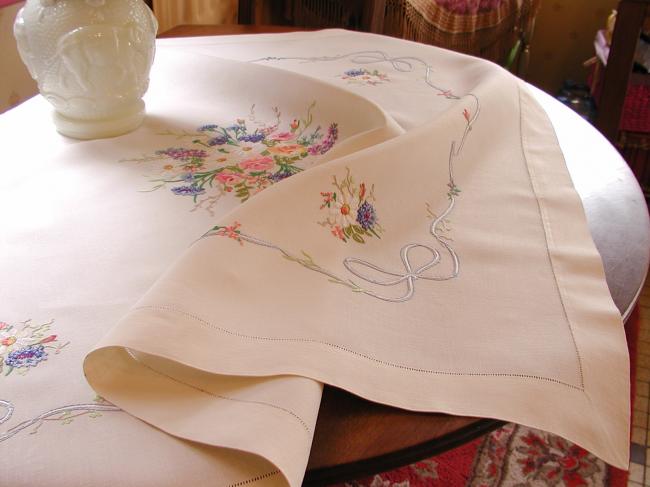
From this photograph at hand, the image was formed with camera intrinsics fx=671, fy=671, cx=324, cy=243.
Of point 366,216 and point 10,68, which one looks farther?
point 10,68

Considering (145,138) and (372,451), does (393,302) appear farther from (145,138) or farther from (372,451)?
(145,138)

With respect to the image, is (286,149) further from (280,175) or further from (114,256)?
(114,256)

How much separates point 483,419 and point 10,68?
58.0 inches

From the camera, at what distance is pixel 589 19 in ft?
8.54

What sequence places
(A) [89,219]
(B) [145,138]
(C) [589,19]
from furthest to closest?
(C) [589,19] → (B) [145,138] → (A) [89,219]

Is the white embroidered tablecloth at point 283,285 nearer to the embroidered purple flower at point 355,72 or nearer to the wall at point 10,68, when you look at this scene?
the embroidered purple flower at point 355,72

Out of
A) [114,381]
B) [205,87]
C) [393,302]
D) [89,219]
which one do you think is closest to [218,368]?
[114,381]

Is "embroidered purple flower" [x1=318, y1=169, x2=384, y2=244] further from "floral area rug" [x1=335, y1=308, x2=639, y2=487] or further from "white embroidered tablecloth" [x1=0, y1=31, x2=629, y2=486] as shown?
"floral area rug" [x1=335, y1=308, x2=639, y2=487]

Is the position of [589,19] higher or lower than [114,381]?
lower

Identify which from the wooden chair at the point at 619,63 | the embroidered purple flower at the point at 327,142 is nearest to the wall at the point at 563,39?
the wooden chair at the point at 619,63

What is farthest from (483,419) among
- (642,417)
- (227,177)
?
(642,417)

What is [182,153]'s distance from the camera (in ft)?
2.85

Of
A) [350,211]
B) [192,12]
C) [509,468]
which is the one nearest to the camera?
[350,211]

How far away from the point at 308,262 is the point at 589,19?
Answer: 2.42m
